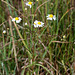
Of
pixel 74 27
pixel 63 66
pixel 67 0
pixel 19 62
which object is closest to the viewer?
pixel 63 66

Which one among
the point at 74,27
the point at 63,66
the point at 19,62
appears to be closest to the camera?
the point at 63,66

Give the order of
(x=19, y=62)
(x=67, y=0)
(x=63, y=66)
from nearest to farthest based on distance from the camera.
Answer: (x=63, y=66)
(x=19, y=62)
(x=67, y=0)

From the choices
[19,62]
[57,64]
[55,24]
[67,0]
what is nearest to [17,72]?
[19,62]

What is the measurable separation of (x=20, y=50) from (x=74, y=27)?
1.68ft

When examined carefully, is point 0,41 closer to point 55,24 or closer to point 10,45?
point 10,45

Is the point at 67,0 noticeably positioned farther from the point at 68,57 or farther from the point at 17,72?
the point at 17,72

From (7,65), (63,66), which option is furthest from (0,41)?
(63,66)

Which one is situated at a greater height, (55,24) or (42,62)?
(55,24)

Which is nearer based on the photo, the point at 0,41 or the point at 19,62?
the point at 19,62

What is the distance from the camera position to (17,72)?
1.12 m

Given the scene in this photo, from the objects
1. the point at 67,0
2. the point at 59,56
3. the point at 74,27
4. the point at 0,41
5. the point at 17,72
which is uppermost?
the point at 67,0

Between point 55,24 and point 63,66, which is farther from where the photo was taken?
point 55,24

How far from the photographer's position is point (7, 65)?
44.3 inches

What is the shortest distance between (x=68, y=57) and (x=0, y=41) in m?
0.61
